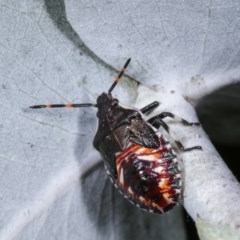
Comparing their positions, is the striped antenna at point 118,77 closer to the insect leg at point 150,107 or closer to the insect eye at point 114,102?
the insect eye at point 114,102

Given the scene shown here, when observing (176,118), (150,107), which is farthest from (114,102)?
(176,118)

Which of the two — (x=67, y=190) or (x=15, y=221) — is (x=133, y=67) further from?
(x=15, y=221)

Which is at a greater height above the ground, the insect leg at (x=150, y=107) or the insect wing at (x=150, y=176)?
the insect leg at (x=150, y=107)

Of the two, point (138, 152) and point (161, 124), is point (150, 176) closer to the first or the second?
point (138, 152)

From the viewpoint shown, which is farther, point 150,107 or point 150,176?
point 150,107

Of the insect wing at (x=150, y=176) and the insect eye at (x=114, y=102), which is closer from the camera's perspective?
the insect wing at (x=150, y=176)

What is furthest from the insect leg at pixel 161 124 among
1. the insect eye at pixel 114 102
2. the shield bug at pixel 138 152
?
the insect eye at pixel 114 102

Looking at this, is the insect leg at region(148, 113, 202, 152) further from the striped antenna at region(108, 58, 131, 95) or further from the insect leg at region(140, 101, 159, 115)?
the striped antenna at region(108, 58, 131, 95)

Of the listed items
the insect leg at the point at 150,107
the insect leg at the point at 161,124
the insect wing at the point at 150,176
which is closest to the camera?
the insect leg at the point at 161,124

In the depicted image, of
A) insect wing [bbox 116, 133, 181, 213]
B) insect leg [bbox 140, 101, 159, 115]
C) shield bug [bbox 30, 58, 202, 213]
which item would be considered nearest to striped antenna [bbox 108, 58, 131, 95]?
Result: shield bug [bbox 30, 58, 202, 213]
